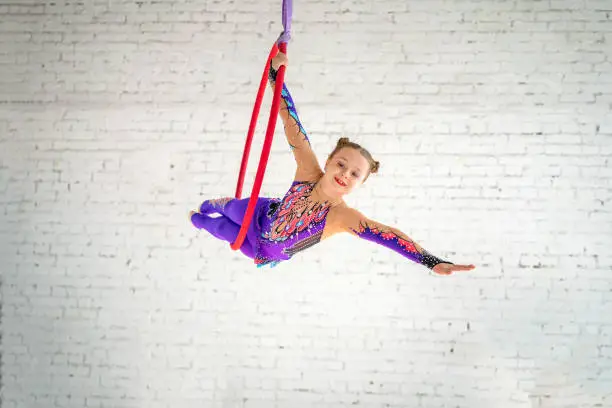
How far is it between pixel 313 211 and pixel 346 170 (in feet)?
0.68

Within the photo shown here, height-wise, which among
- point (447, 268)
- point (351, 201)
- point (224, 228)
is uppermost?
point (351, 201)

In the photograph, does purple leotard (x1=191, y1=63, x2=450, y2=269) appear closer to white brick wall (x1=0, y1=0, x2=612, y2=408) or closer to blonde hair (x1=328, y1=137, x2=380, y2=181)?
blonde hair (x1=328, y1=137, x2=380, y2=181)

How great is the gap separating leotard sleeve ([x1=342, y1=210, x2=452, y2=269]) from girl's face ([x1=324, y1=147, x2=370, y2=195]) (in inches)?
4.8

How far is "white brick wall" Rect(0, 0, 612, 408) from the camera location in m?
3.23

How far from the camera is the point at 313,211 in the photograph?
6.92 ft

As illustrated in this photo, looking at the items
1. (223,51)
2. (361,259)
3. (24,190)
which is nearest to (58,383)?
(24,190)

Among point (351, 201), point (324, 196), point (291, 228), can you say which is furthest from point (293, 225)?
point (351, 201)

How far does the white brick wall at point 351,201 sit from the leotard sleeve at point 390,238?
115 centimetres

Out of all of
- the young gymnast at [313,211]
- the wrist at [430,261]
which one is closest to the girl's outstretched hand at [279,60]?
the young gymnast at [313,211]

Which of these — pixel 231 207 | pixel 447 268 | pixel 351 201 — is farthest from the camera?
pixel 351 201

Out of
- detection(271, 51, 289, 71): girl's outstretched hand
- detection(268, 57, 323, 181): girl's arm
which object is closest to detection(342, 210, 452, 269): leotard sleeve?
detection(268, 57, 323, 181): girl's arm

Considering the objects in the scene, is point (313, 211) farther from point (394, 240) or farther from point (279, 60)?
point (279, 60)

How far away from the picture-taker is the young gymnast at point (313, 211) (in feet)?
6.63

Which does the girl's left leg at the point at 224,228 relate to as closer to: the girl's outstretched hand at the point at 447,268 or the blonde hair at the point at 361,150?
the blonde hair at the point at 361,150
